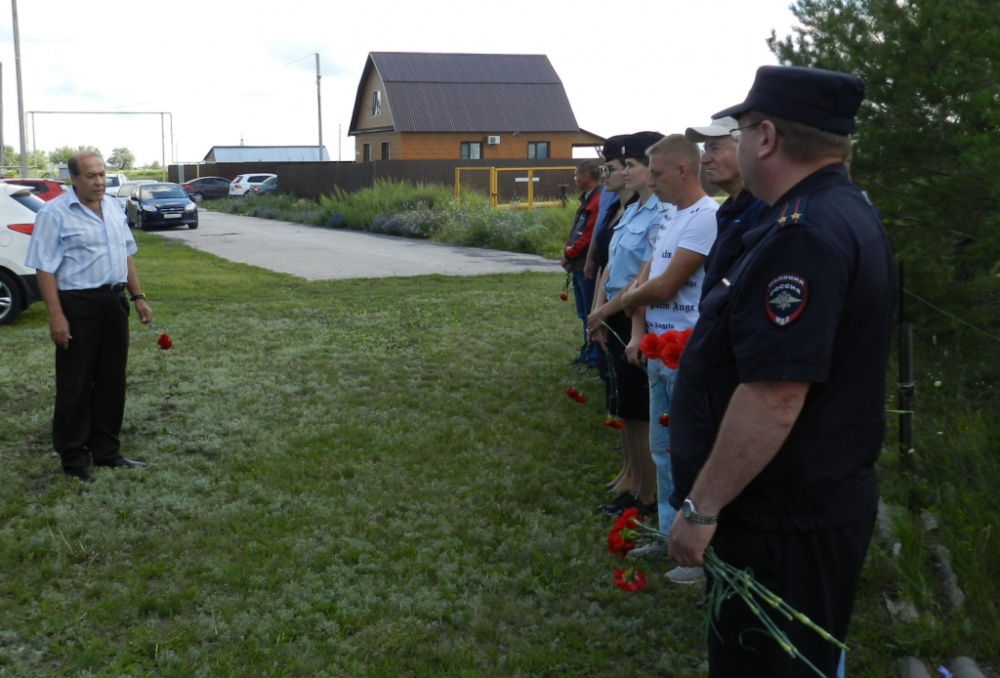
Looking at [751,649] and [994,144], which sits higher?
[994,144]

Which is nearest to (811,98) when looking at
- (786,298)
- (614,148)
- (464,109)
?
(786,298)

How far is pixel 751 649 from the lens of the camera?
8.56ft

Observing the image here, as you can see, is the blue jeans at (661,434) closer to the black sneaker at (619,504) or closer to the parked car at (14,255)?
the black sneaker at (619,504)

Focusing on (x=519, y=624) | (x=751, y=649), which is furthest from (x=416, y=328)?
(x=751, y=649)

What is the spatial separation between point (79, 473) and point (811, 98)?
5.37m

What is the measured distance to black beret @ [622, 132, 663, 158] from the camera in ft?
17.8

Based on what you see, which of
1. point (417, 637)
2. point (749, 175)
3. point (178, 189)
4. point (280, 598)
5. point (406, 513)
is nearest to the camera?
point (749, 175)

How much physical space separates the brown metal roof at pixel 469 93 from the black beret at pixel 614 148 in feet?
150

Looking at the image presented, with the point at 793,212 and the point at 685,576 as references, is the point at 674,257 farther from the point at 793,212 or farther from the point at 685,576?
the point at 793,212

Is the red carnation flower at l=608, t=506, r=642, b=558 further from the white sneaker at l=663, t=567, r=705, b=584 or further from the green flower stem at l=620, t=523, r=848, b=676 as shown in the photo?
the white sneaker at l=663, t=567, r=705, b=584

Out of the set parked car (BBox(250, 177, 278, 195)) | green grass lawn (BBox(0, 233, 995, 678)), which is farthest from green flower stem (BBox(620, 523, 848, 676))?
parked car (BBox(250, 177, 278, 195))

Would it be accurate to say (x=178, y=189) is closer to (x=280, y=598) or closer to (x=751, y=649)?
(x=280, y=598)

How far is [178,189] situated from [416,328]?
2401cm

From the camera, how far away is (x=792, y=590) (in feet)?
8.30
